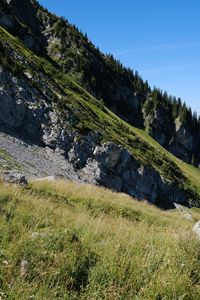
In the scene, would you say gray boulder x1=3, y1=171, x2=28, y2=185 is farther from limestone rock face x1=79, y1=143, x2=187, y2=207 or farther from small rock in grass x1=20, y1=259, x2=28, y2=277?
limestone rock face x1=79, y1=143, x2=187, y2=207

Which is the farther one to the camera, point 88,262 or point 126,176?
point 126,176

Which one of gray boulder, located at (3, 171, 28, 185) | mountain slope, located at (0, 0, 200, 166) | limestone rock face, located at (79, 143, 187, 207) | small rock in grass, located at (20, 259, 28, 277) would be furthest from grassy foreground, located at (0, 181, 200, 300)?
mountain slope, located at (0, 0, 200, 166)

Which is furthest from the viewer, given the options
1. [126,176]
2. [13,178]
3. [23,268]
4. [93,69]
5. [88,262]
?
[93,69]

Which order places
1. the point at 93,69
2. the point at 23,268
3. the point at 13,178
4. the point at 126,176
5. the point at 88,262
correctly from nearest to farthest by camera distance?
the point at 23,268, the point at 88,262, the point at 13,178, the point at 126,176, the point at 93,69

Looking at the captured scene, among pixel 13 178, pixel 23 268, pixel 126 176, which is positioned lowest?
pixel 126 176

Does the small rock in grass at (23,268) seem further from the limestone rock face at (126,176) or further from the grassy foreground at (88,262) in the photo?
the limestone rock face at (126,176)

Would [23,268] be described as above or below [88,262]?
below

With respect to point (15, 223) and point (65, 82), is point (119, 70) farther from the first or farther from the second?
point (15, 223)

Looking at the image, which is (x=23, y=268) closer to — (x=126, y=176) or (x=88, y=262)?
(x=88, y=262)

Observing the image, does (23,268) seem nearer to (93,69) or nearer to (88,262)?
(88,262)

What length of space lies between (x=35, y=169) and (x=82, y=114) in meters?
29.2

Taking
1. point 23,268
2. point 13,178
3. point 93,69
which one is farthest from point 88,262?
point 93,69

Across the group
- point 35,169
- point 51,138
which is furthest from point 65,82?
point 35,169

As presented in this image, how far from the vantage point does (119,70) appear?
181 meters
